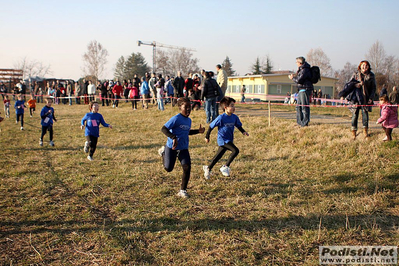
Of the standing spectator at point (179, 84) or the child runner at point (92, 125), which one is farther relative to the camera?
the standing spectator at point (179, 84)

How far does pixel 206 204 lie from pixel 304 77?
233 inches

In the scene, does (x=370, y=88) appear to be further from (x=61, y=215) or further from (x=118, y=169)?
(x=61, y=215)

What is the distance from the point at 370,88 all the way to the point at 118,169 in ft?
22.8

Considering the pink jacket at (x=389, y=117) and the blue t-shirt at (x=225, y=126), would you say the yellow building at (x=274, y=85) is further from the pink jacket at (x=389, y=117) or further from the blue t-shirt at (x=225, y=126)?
the blue t-shirt at (x=225, y=126)

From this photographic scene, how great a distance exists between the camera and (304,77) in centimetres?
965

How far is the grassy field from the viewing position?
4.03m

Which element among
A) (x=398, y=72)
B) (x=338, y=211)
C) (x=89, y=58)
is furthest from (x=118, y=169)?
(x=398, y=72)

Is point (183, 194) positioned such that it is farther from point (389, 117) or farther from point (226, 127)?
point (389, 117)

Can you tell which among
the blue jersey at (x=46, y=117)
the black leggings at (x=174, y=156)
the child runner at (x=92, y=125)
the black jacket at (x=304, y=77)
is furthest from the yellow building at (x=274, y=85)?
the black leggings at (x=174, y=156)

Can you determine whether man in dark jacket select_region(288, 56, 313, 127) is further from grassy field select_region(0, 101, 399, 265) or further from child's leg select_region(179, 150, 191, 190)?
child's leg select_region(179, 150, 191, 190)

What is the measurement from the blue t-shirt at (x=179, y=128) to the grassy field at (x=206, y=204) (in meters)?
1.01

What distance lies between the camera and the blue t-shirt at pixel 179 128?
5945mm

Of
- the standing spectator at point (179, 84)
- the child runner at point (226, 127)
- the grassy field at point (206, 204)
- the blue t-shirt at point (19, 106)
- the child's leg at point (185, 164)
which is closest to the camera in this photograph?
the grassy field at point (206, 204)

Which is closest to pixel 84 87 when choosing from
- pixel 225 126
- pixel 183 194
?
pixel 225 126
